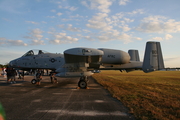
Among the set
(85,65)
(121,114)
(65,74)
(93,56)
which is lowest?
(121,114)

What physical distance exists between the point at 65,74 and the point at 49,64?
3.52 metres

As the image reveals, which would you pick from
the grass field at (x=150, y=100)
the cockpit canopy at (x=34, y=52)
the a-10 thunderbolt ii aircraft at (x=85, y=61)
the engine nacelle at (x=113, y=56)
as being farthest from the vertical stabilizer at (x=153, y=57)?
the cockpit canopy at (x=34, y=52)

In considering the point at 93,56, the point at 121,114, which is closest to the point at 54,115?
the point at 121,114

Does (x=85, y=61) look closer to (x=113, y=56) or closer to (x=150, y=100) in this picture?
(x=113, y=56)

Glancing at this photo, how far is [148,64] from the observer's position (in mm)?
11656

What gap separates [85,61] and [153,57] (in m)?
6.26

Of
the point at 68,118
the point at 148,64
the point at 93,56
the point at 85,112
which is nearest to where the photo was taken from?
the point at 68,118

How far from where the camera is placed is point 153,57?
11.7 m

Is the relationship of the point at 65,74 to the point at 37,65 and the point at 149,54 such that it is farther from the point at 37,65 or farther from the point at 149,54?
the point at 149,54

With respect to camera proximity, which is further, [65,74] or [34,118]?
[65,74]

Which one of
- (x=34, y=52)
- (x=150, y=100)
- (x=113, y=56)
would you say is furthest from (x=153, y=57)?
(x=34, y=52)

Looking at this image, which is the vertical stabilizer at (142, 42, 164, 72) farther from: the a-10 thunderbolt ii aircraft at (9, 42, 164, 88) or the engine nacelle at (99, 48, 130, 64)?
the engine nacelle at (99, 48, 130, 64)

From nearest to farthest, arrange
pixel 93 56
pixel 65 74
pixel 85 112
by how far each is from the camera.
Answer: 1. pixel 85 112
2. pixel 93 56
3. pixel 65 74

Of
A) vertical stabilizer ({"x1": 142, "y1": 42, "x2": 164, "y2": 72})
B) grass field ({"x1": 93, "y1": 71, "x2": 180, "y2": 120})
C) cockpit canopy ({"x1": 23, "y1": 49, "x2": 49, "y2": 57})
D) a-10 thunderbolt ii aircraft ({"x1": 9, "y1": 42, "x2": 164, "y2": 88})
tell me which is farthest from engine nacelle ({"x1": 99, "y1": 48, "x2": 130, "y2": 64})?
cockpit canopy ({"x1": 23, "y1": 49, "x2": 49, "y2": 57})
